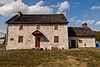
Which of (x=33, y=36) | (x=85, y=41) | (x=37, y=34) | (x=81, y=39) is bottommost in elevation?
(x=85, y=41)

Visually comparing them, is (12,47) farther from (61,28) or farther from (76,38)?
(76,38)

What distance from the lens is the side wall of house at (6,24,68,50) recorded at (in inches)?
605

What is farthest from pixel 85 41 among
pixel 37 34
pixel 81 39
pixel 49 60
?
pixel 49 60

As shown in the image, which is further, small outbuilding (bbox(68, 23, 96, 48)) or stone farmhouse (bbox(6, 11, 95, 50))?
small outbuilding (bbox(68, 23, 96, 48))

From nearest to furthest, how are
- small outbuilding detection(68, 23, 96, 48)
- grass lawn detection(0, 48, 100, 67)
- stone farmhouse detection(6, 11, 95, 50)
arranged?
1. grass lawn detection(0, 48, 100, 67)
2. stone farmhouse detection(6, 11, 95, 50)
3. small outbuilding detection(68, 23, 96, 48)

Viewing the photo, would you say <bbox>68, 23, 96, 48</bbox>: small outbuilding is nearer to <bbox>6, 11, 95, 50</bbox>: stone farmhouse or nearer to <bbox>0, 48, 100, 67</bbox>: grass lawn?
<bbox>6, 11, 95, 50</bbox>: stone farmhouse

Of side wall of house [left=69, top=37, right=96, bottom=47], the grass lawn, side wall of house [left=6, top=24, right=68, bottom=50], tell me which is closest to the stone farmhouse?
side wall of house [left=6, top=24, right=68, bottom=50]

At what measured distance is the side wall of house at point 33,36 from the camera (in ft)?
50.4

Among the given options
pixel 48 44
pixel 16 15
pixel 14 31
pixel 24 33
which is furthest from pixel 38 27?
pixel 16 15

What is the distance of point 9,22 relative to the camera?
51.5ft

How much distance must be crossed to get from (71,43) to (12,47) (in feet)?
48.5

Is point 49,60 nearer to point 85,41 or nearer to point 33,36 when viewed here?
point 33,36

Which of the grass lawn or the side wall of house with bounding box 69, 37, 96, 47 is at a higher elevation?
the side wall of house with bounding box 69, 37, 96, 47

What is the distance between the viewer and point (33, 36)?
51.2 feet
